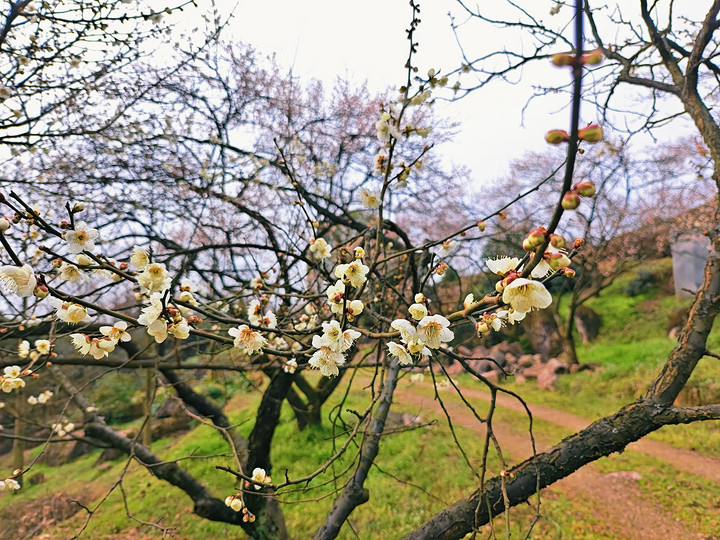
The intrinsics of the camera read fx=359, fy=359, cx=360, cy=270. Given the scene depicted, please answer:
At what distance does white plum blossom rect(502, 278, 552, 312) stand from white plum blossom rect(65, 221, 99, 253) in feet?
3.62

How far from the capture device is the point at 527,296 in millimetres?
724

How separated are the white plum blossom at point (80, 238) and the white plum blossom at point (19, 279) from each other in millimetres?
127

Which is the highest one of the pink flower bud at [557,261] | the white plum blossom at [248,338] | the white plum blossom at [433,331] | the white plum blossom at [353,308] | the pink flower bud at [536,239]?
the pink flower bud at [536,239]

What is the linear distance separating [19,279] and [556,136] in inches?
45.9

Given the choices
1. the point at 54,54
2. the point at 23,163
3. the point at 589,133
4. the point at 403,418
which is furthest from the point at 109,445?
the point at 403,418

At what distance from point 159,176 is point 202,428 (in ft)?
18.8

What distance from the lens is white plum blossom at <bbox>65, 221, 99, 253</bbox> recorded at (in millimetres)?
990

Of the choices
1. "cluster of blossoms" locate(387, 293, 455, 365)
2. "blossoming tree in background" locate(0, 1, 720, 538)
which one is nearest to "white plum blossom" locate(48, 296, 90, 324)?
"blossoming tree in background" locate(0, 1, 720, 538)

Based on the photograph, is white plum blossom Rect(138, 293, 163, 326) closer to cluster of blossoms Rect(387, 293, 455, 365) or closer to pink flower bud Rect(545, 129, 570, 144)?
cluster of blossoms Rect(387, 293, 455, 365)

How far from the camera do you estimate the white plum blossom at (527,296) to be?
693 millimetres

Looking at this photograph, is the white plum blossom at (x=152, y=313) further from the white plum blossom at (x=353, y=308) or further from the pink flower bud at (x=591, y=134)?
the pink flower bud at (x=591, y=134)

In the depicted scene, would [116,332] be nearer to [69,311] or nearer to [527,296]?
→ [69,311]

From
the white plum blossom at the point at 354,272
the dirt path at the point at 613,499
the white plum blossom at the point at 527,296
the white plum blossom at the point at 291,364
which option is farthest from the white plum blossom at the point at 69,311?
the dirt path at the point at 613,499

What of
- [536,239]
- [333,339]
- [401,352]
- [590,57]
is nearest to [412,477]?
[401,352]
